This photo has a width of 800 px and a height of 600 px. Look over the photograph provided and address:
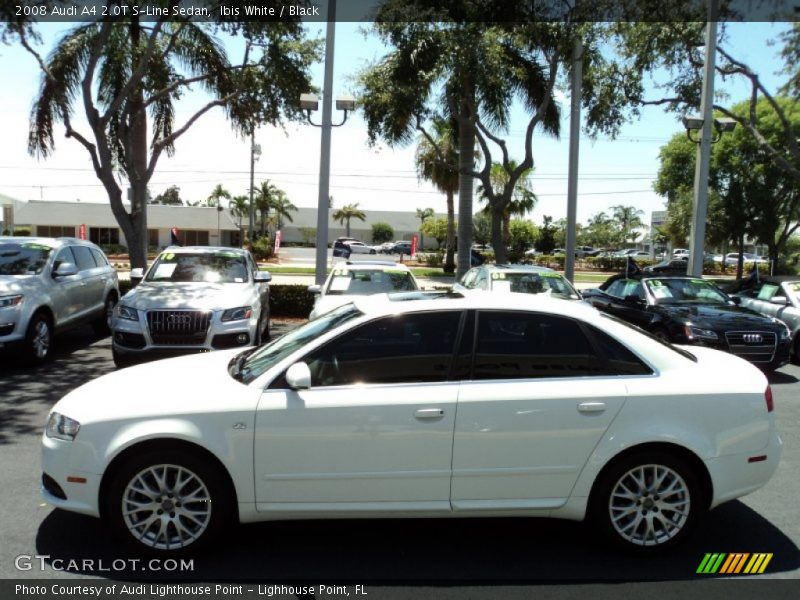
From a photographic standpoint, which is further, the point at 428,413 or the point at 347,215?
the point at 347,215

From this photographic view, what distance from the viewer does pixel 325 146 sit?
14.1 meters

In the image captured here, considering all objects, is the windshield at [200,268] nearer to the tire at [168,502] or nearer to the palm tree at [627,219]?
the tire at [168,502]

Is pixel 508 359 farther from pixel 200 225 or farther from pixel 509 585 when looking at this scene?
pixel 200 225

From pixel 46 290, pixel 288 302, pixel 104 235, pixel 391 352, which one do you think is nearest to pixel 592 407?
pixel 391 352

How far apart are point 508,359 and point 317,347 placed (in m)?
1.16

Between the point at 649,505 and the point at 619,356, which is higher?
the point at 619,356

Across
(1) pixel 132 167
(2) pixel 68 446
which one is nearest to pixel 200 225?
(1) pixel 132 167

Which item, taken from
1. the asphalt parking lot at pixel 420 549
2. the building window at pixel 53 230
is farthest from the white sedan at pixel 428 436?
the building window at pixel 53 230

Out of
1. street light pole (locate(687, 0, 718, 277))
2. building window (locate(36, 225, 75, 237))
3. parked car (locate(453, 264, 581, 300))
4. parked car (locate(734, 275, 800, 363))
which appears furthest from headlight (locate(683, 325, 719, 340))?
building window (locate(36, 225, 75, 237))

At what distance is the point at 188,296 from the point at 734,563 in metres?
7.33

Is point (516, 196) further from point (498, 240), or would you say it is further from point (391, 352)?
point (391, 352)

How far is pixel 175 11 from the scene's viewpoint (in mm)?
13094

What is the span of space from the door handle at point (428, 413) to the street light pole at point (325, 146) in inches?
414

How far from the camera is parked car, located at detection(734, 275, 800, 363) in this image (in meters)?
11.5
